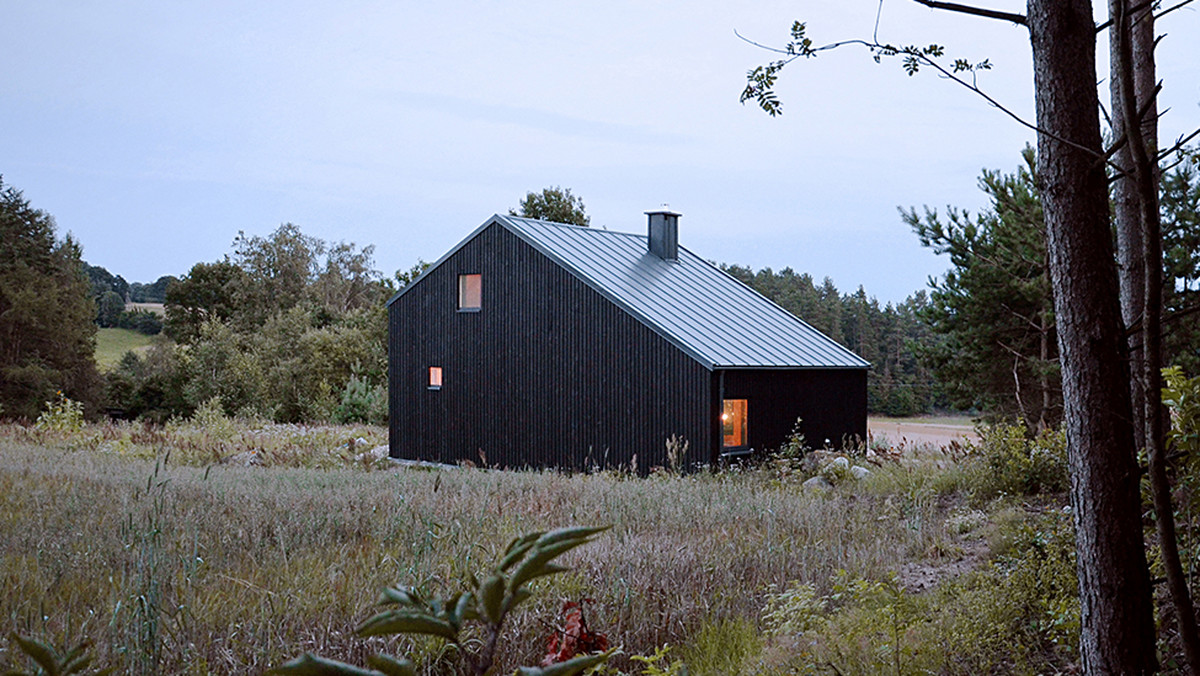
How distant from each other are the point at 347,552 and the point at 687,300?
1212 centimetres

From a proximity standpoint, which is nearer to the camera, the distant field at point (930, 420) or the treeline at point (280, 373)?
the treeline at point (280, 373)

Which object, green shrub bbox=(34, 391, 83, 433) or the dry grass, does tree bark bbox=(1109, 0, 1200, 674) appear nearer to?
the dry grass

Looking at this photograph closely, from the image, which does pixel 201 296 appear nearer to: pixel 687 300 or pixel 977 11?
pixel 687 300

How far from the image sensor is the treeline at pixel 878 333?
4012 cm

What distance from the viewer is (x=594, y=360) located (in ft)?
51.1

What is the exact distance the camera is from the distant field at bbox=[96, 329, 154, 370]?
144 feet

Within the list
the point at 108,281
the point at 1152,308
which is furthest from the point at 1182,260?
the point at 108,281

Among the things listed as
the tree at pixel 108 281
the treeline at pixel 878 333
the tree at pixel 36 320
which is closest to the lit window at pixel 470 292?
the tree at pixel 36 320

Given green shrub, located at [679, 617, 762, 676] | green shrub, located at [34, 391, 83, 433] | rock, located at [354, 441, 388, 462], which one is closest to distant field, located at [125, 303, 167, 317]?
green shrub, located at [34, 391, 83, 433]

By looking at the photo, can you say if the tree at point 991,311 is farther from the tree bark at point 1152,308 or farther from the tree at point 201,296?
the tree at point 201,296

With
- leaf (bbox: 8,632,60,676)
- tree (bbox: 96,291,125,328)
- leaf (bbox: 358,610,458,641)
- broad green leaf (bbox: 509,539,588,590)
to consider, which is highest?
tree (bbox: 96,291,125,328)

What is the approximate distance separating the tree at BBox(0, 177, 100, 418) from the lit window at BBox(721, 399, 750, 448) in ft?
67.0

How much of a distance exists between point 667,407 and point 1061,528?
9.86m

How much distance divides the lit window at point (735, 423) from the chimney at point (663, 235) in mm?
5344
